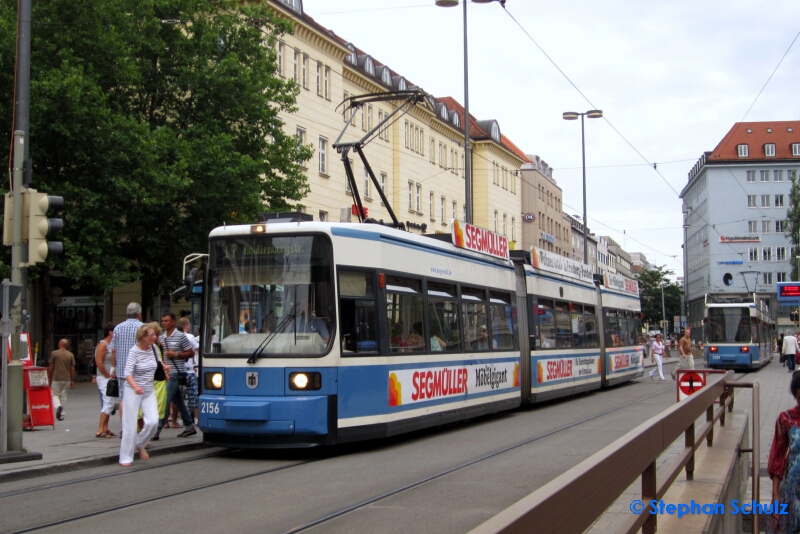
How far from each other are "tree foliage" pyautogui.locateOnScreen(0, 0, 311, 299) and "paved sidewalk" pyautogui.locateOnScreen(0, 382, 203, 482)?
36.0 feet

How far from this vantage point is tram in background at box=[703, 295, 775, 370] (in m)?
42.0

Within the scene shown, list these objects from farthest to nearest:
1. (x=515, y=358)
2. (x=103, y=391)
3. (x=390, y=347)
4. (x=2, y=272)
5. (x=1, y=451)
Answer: (x=2, y=272) < (x=515, y=358) < (x=103, y=391) < (x=390, y=347) < (x=1, y=451)

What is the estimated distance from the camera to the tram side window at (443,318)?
46.6ft

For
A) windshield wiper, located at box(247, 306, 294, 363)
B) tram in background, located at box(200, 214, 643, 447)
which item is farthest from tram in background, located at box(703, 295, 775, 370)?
windshield wiper, located at box(247, 306, 294, 363)

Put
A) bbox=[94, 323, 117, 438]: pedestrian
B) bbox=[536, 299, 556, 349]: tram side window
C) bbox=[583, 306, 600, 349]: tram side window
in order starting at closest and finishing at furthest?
bbox=[94, 323, 117, 438]: pedestrian → bbox=[536, 299, 556, 349]: tram side window → bbox=[583, 306, 600, 349]: tram side window

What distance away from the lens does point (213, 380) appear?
12.0 m

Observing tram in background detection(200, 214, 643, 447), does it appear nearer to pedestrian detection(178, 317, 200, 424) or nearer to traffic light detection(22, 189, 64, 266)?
traffic light detection(22, 189, 64, 266)

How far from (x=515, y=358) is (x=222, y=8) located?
809 inches

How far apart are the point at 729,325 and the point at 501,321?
27.9m

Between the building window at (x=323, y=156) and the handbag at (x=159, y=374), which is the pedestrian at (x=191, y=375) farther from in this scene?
the building window at (x=323, y=156)

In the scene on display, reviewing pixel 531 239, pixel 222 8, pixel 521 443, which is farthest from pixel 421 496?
pixel 531 239

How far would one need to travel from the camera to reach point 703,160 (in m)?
115

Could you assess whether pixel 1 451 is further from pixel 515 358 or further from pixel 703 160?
pixel 703 160

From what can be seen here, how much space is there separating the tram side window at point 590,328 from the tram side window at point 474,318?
8043 mm
